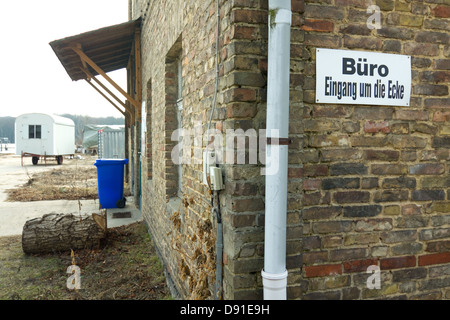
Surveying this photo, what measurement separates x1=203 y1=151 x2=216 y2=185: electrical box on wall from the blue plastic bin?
250 inches

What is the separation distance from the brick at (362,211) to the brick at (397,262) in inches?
13.3

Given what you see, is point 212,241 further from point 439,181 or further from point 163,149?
point 163,149

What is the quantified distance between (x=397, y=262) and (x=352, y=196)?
60 cm

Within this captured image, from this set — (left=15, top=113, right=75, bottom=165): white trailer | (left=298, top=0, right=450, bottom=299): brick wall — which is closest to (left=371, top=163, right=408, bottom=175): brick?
(left=298, top=0, right=450, bottom=299): brick wall

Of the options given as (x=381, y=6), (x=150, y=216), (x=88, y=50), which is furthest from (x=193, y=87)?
(x=88, y=50)

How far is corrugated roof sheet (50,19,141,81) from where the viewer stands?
6.55 m

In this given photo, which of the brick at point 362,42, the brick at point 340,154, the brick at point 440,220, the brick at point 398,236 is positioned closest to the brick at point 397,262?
the brick at point 398,236

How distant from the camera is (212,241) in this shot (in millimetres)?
2387

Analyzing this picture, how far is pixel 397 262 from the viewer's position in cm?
237

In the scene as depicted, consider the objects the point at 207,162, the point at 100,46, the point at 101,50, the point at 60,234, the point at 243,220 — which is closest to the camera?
the point at 243,220

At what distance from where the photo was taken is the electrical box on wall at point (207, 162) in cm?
238

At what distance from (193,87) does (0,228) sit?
620 cm

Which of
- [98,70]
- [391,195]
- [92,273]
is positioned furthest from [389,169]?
[98,70]

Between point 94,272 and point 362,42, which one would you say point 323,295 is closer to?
point 362,42
